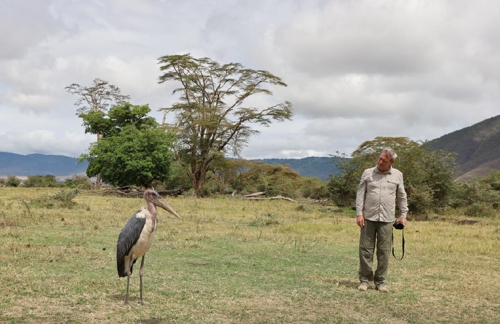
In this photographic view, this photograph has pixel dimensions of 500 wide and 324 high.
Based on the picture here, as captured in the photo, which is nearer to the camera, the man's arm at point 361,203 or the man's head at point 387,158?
the man's head at point 387,158

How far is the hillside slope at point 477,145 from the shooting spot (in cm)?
12988

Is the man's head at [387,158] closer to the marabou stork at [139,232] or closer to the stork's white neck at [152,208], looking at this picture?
the marabou stork at [139,232]

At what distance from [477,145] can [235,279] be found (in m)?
156

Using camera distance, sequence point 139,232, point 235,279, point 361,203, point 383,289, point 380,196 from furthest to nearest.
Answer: point 235,279 → point 361,203 → point 380,196 → point 383,289 → point 139,232

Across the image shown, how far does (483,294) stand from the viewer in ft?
23.7

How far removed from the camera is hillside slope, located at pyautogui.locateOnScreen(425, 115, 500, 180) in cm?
12988

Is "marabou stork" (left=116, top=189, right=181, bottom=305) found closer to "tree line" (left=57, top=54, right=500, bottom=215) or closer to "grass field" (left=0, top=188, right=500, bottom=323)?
"grass field" (left=0, top=188, right=500, bottom=323)

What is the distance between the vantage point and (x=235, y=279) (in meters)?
7.61

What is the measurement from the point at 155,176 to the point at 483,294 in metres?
26.2

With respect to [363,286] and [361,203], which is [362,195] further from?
[363,286]

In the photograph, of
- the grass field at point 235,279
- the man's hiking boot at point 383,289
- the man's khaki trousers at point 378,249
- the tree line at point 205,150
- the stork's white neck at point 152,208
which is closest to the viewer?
the grass field at point 235,279

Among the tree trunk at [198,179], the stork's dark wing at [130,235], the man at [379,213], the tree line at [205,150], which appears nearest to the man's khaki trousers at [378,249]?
the man at [379,213]

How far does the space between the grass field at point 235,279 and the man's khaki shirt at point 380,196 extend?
1170 millimetres

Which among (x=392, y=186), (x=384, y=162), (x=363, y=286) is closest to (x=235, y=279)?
(x=363, y=286)
